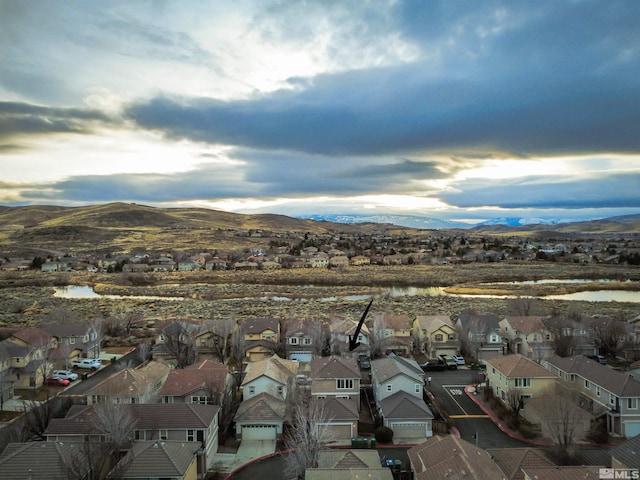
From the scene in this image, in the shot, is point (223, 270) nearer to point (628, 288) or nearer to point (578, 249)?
point (628, 288)

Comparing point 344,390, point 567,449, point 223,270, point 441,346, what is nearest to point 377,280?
point 223,270

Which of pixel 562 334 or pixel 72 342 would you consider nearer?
pixel 562 334

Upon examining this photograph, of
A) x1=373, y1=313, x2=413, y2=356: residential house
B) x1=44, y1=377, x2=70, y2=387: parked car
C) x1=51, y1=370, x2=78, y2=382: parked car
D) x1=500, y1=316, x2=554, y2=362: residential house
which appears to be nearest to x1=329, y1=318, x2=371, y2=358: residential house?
x1=373, y1=313, x2=413, y2=356: residential house

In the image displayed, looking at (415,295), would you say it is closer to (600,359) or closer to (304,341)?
(600,359)

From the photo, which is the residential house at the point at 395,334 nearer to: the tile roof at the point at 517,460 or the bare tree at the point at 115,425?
the tile roof at the point at 517,460

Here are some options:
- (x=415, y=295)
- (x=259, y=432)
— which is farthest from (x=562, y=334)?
(x=415, y=295)

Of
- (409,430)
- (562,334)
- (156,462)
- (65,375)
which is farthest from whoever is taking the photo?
(562,334)

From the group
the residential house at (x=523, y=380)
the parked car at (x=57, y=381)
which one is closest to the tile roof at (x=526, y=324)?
the residential house at (x=523, y=380)
